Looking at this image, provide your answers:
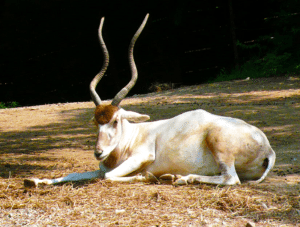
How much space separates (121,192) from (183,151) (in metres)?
0.88

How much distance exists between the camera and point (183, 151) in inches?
174

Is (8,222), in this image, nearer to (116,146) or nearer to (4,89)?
(116,146)

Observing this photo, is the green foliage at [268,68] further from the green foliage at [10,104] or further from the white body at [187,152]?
the white body at [187,152]

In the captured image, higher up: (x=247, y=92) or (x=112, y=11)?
(x=112, y=11)

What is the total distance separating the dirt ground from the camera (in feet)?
10.8

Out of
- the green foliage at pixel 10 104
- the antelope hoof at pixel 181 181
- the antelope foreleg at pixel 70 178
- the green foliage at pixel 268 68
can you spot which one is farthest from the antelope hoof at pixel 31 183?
the green foliage at pixel 10 104

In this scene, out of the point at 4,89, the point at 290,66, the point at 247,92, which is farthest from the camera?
the point at 4,89

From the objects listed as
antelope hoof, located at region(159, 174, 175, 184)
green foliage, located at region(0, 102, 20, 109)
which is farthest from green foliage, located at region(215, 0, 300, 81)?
antelope hoof, located at region(159, 174, 175, 184)

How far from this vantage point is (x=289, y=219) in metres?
3.23

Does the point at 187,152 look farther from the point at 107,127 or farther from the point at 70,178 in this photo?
the point at 70,178

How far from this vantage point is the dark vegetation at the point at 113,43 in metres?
15.7

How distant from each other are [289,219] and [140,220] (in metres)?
1.16

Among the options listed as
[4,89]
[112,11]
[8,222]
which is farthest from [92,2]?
[8,222]

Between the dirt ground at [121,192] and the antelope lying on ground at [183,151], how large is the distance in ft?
0.60
